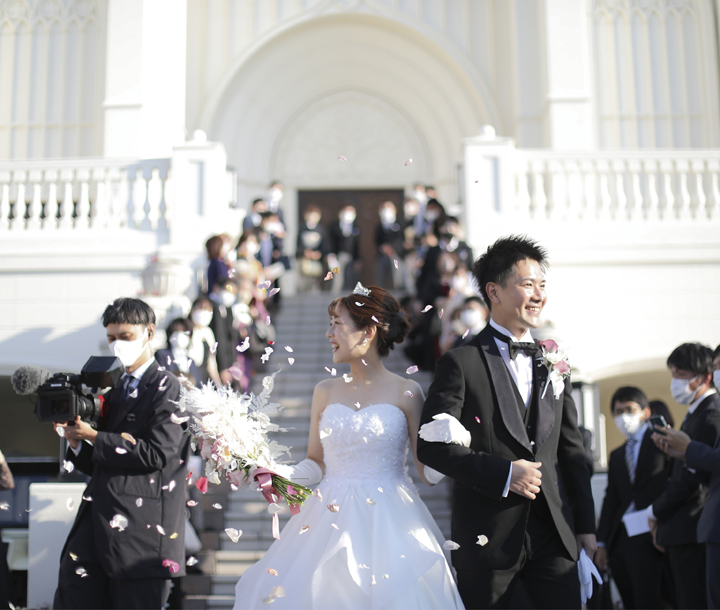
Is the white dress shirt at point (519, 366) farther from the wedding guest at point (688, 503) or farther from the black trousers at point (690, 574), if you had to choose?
the black trousers at point (690, 574)

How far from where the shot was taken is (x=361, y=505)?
3.39m

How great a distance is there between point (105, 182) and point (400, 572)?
936cm

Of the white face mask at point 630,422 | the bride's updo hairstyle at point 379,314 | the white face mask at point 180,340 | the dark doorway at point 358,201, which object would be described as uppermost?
the dark doorway at point 358,201

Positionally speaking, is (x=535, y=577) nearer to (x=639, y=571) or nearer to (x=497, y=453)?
(x=497, y=453)

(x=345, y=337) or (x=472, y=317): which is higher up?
(x=472, y=317)

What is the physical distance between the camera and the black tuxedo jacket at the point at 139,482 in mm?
3475

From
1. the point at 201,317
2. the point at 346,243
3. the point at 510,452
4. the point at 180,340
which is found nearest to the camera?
the point at 510,452

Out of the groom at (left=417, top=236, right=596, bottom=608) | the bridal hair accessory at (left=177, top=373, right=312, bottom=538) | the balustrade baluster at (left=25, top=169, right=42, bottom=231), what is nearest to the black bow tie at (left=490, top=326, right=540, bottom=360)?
the groom at (left=417, top=236, right=596, bottom=608)

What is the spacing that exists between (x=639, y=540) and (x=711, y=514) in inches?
61.0

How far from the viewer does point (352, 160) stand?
16391 millimetres

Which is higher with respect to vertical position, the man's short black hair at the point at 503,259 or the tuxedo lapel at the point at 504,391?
the man's short black hair at the point at 503,259

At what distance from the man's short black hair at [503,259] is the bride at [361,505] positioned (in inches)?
22.3

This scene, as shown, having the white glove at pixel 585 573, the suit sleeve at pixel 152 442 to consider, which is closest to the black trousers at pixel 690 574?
the white glove at pixel 585 573

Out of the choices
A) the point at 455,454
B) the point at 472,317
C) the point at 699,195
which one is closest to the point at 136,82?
the point at 472,317
